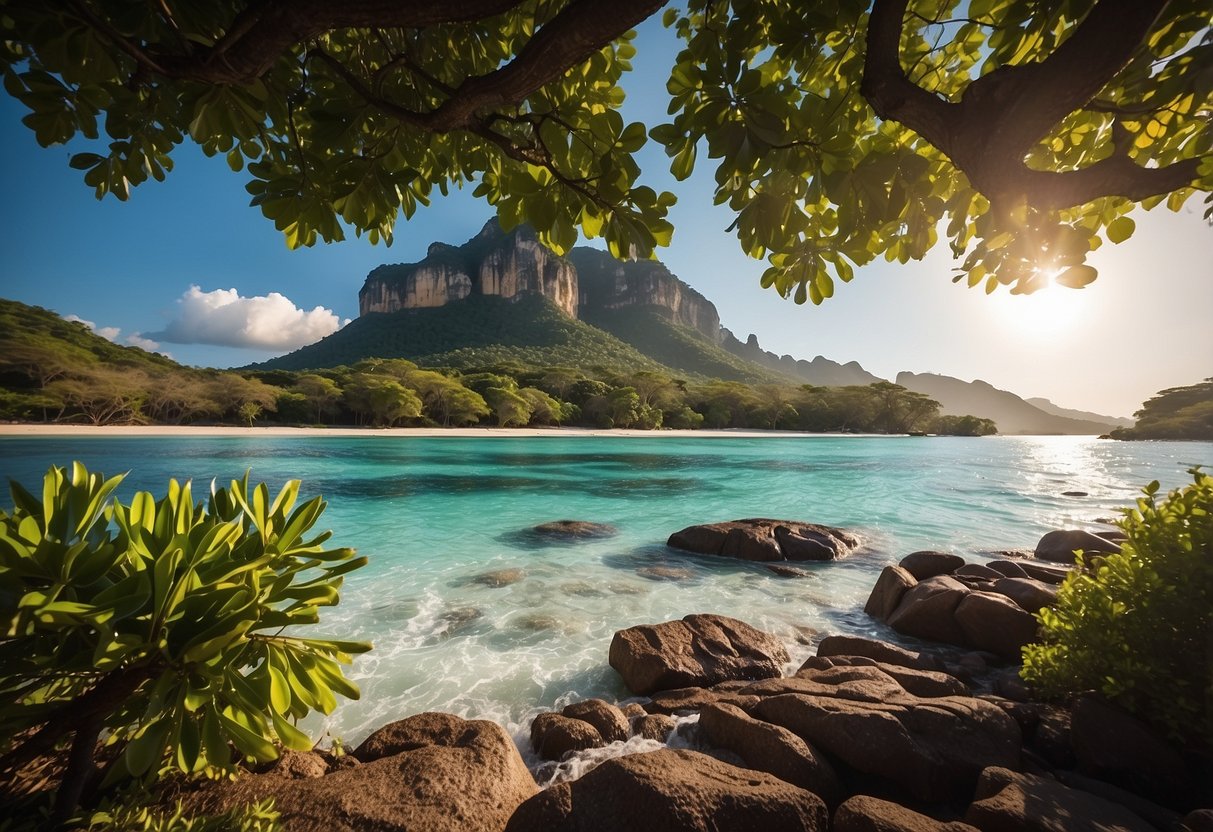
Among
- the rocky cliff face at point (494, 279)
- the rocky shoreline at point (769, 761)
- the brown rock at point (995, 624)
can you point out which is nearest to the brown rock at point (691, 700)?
the rocky shoreline at point (769, 761)

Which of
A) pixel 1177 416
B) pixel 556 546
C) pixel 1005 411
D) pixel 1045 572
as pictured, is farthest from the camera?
pixel 1005 411

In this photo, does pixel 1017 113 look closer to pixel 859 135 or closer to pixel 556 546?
pixel 859 135

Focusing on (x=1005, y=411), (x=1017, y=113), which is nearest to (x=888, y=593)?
(x=1017, y=113)

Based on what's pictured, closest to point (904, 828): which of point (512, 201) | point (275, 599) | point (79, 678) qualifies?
point (275, 599)

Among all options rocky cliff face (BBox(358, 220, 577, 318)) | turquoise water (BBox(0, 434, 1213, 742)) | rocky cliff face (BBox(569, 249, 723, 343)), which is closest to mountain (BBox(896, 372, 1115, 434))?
rocky cliff face (BBox(569, 249, 723, 343))

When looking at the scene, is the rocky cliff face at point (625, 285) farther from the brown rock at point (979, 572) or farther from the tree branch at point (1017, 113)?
the tree branch at point (1017, 113)

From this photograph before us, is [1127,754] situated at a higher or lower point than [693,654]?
higher

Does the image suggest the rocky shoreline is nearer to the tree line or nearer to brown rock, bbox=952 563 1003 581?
brown rock, bbox=952 563 1003 581
